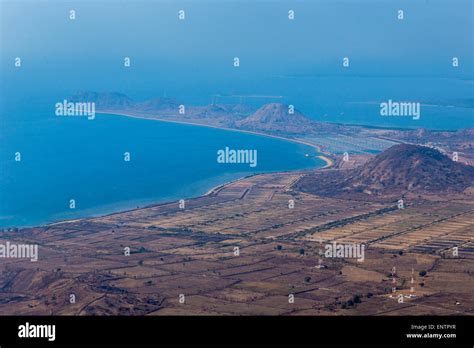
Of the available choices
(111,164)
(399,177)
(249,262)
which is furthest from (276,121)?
(249,262)

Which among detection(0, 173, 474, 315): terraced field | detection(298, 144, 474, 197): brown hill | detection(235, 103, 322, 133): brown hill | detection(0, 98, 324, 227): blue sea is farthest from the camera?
detection(235, 103, 322, 133): brown hill

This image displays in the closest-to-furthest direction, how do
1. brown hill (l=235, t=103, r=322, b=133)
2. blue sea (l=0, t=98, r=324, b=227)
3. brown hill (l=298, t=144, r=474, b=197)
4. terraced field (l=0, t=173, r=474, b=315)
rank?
terraced field (l=0, t=173, r=474, b=315) → brown hill (l=298, t=144, r=474, b=197) → blue sea (l=0, t=98, r=324, b=227) → brown hill (l=235, t=103, r=322, b=133)

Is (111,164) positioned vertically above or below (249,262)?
above

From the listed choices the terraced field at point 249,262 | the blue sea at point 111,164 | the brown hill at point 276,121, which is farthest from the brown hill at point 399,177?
the brown hill at point 276,121

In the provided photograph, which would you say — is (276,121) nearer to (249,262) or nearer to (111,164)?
(111,164)

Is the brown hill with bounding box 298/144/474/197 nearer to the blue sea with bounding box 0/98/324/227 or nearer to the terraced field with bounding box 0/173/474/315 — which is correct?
the terraced field with bounding box 0/173/474/315

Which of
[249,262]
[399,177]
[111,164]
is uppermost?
[111,164]

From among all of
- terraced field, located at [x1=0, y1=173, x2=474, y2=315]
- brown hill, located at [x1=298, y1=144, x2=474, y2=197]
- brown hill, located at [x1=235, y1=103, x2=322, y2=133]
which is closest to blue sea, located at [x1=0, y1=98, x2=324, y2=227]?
brown hill, located at [x1=235, y1=103, x2=322, y2=133]

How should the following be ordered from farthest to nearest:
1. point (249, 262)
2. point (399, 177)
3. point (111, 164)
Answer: point (111, 164), point (399, 177), point (249, 262)

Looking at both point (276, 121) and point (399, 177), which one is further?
point (276, 121)
